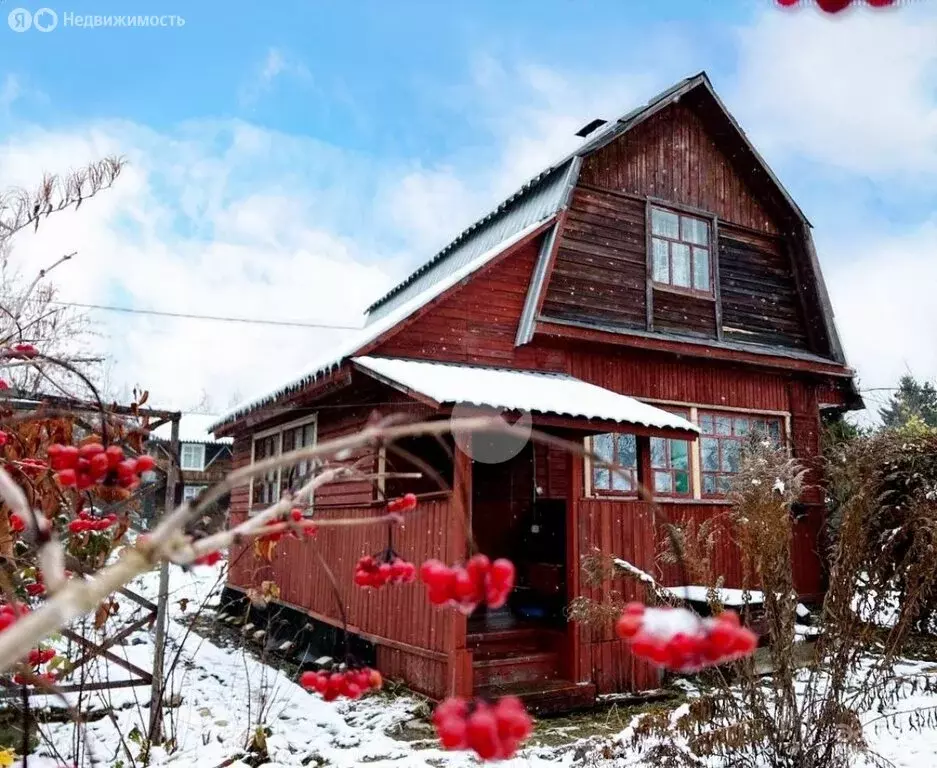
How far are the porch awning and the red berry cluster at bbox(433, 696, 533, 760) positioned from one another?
195 inches

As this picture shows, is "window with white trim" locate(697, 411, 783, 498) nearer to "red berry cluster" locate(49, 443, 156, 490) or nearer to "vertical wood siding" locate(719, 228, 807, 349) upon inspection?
"vertical wood siding" locate(719, 228, 807, 349)

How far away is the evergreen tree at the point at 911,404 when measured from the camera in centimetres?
3206

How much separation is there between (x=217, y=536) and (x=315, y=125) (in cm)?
1888

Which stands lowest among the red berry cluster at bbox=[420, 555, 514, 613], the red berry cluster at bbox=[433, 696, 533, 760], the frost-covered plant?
the frost-covered plant

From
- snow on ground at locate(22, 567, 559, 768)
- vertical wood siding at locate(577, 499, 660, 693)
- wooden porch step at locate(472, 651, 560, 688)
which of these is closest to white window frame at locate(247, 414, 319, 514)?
snow on ground at locate(22, 567, 559, 768)

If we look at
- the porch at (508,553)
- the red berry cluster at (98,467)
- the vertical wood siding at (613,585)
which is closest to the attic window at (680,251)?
the porch at (508,553)

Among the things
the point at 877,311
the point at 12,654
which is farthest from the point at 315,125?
the point at 877,311

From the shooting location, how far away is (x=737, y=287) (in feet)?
37.3

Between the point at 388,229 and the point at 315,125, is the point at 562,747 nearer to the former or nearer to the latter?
the point at 315,125

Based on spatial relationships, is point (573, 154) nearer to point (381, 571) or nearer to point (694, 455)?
point (694, 455)

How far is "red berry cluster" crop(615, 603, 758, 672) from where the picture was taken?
123 centimetres

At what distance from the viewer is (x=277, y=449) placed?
1163 cm

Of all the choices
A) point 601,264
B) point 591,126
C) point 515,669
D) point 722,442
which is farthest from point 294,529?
point 591,126

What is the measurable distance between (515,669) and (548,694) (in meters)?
0.46
